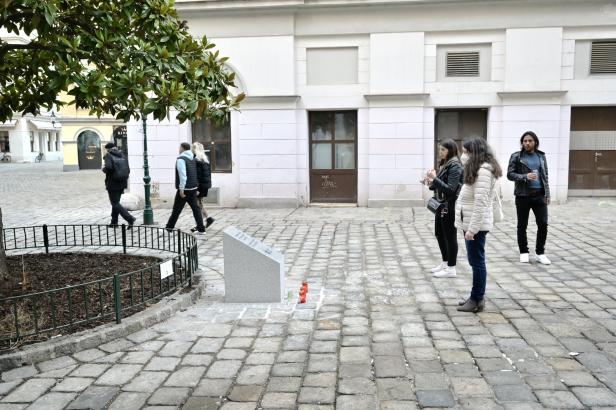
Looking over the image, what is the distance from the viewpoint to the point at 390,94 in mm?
14242

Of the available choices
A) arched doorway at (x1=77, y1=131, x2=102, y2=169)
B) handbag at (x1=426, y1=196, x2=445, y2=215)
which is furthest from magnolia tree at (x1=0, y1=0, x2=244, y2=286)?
arched doorway at (x1=77, y1=131, x2=102, y2=169)

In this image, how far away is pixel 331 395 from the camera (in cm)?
404

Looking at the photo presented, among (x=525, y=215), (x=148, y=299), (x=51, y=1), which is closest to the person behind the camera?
(x=51, y=1)

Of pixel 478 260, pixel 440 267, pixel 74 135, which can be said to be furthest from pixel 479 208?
pixel 74 135

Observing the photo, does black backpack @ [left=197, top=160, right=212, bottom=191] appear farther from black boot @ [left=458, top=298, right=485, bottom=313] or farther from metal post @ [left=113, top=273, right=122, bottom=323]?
black boot @ [left=458, top=298, right=485, bottom=313]

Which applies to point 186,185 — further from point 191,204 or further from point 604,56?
point 604,56

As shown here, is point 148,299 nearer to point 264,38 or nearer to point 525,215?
point 525,215

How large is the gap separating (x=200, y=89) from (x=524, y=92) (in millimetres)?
10496

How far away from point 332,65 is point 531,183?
806 centimetres

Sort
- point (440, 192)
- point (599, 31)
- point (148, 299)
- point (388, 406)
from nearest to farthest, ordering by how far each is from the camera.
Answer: point (388, 406) → point (148, 299) → point (440, 192) → point (599, 31)

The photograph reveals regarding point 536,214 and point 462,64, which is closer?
point 536,214

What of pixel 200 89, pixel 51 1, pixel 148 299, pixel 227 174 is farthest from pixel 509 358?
pixel 227 174

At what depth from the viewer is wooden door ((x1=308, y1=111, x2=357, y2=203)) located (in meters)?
15.1

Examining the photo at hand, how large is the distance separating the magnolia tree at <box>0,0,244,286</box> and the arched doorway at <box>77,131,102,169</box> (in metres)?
29.7
